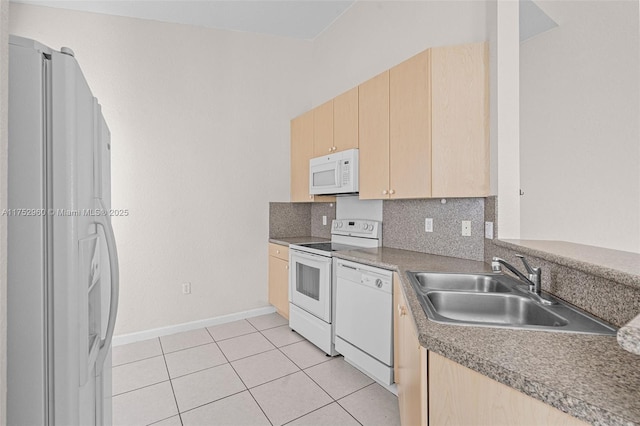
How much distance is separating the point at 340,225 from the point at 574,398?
8.76 feet

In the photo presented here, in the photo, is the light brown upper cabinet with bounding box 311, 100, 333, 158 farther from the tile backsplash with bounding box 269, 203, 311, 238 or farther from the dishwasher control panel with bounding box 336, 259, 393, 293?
the dishwasher control panel with bounding box 336, 259, 393, 293

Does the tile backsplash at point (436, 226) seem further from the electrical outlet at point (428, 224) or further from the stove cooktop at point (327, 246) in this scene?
the stove cooktop at point (327, 246)

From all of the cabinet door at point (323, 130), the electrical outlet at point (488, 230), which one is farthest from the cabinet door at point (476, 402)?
the cabinet door at point (323, 130)

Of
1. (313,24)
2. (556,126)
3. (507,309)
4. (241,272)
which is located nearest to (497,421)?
(507,309)

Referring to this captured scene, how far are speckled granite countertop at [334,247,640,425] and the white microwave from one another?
1.71m

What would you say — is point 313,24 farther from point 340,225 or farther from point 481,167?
point 481,167

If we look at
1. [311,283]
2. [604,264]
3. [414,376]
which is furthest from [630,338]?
[311,283]

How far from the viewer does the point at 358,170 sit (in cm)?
270

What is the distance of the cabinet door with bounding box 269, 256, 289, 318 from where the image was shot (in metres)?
3.26

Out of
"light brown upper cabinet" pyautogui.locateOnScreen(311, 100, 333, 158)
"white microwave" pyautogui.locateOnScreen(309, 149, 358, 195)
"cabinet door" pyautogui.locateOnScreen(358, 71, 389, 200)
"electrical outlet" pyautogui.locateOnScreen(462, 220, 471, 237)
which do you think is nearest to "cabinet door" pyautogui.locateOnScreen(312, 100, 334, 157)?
"light brown upper cabinet" pyautogui.locateOnScreen(311, 100, 333, 158)

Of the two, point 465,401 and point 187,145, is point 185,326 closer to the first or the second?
point 187,145

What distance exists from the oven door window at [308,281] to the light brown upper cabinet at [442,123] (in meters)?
1.00

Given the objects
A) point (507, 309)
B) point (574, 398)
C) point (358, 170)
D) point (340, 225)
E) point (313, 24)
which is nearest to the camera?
point (574, 398)

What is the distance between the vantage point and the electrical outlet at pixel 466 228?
220 centimetres
